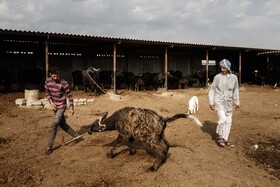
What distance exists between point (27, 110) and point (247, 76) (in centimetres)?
2297

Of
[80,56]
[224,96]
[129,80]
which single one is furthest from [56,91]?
[80,56]

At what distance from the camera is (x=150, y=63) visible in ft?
70.8

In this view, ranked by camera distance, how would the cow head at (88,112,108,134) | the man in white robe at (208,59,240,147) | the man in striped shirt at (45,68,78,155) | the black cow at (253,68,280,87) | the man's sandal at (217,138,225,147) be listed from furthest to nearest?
1. the black cow at (253,68,280,87)
2. the man's sandal at (217,138,225,147)
3. the man in white robe at (208,59,240,147)
4. the man in striped shirt at (45,68,78,155)
5. the cow head at (88,112,108,134)

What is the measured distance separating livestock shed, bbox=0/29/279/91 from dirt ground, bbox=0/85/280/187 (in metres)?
6.24

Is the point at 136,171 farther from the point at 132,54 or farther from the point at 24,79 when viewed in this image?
the point at 132,54

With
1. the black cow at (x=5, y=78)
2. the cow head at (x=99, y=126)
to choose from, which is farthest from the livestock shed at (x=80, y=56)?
the cow head at (x=99, y=126)

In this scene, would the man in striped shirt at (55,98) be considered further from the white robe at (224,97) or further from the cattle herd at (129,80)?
the cattle herd at (129,80)

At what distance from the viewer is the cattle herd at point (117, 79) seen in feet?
49.5

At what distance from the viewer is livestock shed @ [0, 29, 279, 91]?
14.4m

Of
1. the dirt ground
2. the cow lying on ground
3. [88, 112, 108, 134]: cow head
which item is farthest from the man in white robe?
[88, 112, 108, 134]: cow head

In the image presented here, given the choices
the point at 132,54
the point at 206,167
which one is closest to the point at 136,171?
the point at 206,167

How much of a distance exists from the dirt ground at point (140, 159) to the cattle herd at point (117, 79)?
6.32 meters

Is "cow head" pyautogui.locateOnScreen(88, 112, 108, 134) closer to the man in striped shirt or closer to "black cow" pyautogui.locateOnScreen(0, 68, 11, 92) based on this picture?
the man in striped shirt

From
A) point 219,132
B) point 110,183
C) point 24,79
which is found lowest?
point 110,183
